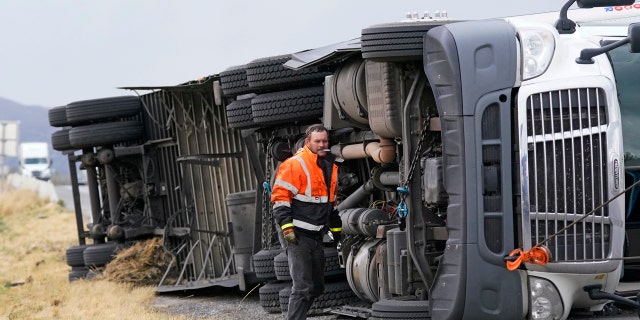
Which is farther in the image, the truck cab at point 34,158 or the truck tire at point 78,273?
the truck cab at point 34,158

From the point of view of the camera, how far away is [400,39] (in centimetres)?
847

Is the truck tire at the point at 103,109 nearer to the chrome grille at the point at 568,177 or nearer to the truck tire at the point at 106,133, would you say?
the truck tire at the point at 106,133

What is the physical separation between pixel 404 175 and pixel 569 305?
4.98 feet

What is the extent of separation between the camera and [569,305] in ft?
26.1

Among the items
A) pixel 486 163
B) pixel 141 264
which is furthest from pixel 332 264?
pixel 141 264

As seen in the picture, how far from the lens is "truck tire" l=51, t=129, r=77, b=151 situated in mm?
18312

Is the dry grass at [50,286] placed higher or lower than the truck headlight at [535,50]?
lower

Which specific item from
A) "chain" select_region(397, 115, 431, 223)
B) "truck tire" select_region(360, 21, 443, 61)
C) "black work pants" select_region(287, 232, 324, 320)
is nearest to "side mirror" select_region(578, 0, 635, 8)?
"truck tire" select_region(360, 21, 443, 61)

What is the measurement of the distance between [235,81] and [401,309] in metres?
4.62

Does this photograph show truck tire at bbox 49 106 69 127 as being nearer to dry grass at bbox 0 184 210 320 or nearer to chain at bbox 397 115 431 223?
dry grass at bbox 0 184 210 320

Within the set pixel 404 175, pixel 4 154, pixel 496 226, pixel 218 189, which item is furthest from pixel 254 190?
pixel 4 154

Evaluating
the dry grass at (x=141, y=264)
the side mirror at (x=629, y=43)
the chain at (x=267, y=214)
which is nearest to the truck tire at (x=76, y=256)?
the dry grass at (x=141, y=264)

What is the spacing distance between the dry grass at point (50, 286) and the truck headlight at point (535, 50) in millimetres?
5034

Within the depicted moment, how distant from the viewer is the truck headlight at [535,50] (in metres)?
7.99
